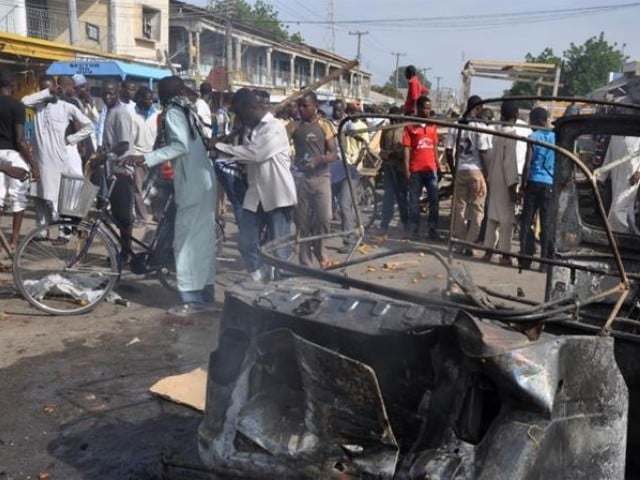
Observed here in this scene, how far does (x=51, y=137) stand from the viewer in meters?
8.05

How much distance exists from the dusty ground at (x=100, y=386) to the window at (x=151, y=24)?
130ft

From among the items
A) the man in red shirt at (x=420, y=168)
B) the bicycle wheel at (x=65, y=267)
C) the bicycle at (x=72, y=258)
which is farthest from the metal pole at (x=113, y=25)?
the bicycle wheel at (x=65, y=267)

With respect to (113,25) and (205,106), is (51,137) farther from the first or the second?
(113,25)

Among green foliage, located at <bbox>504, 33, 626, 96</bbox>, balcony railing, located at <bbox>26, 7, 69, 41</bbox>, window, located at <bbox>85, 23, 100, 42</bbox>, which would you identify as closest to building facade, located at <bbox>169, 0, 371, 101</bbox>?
window, located at <bbox>85, 23, 100, 42</bbox>

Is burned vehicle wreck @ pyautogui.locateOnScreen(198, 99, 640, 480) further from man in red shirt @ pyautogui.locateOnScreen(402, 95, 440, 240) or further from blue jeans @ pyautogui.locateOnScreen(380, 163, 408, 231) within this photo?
blue jeans @ pyautogui.locateOnScreen(380, 163, 408, 231)

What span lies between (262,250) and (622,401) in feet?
5.06

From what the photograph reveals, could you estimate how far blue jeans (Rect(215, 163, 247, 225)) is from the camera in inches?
294

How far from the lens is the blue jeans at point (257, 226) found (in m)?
6.49

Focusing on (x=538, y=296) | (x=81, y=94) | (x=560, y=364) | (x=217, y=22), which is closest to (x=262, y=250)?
(x=560, y=364)

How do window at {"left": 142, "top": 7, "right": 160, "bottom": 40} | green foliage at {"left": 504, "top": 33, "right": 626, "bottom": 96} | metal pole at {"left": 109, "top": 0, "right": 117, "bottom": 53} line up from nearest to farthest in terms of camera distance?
metal pole at {"left": 109, "top": 0, "right": 117, "bottom": 53} < window at {"left": 142, "top": 7, "right": 160, "bottom": 40} < green foliage at {"left": 504, "top": 33, "right": 626, "bottom": 96}

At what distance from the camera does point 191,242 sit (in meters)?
6.18

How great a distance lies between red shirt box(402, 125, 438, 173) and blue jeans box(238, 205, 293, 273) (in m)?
3.86

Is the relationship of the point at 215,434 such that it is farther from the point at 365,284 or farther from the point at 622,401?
the point at 622,401

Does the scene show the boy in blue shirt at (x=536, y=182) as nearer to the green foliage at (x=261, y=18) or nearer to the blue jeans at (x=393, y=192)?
the blue jeans at (x=393, y=192)
